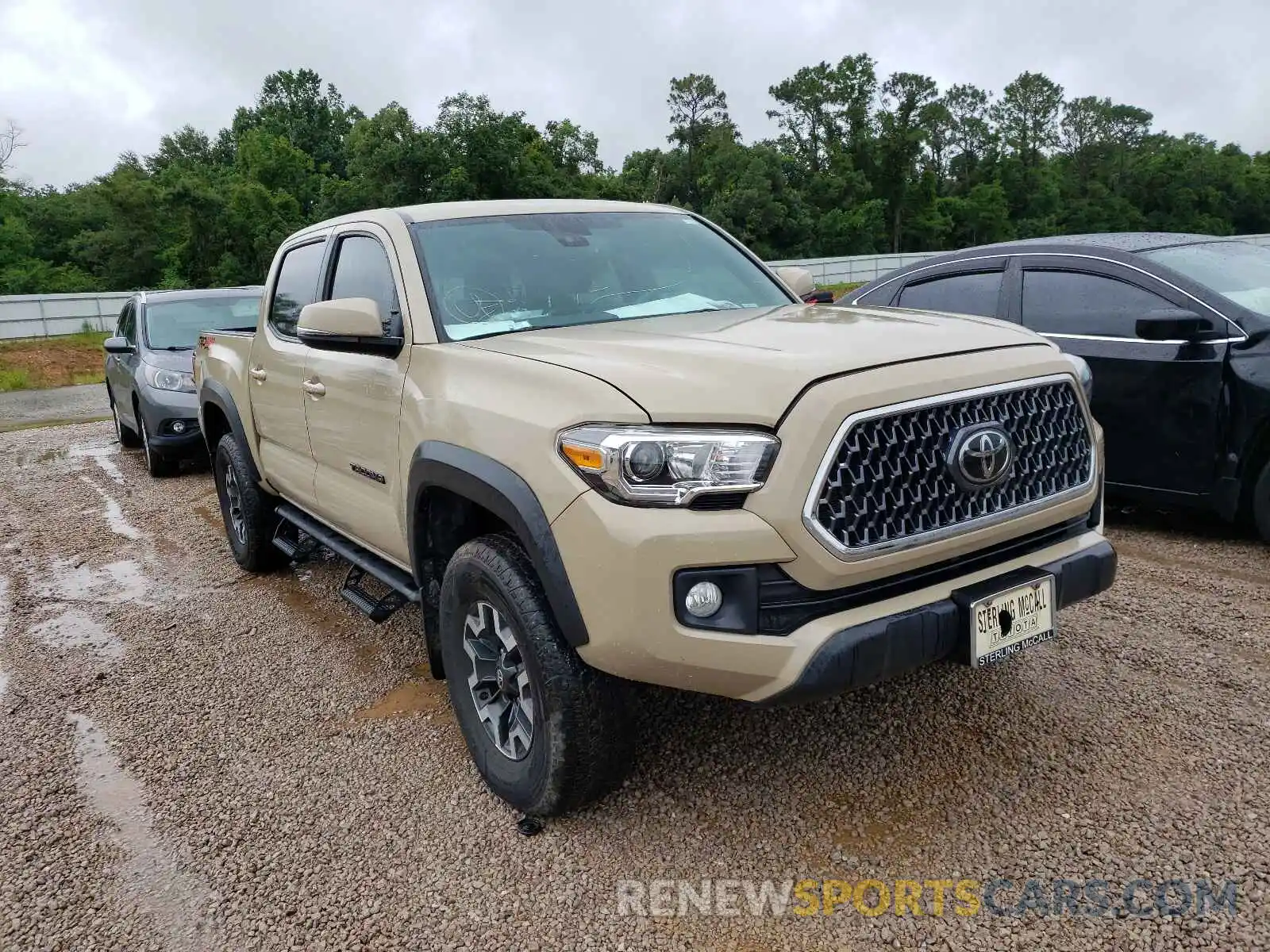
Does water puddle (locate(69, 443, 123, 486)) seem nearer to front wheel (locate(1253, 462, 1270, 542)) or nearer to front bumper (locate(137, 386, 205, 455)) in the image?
front bumper (locate(137, 386, 205, 455))

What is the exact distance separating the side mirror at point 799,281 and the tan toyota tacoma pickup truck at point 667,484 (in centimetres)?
45

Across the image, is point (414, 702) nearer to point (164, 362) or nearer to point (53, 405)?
point (164, 362)

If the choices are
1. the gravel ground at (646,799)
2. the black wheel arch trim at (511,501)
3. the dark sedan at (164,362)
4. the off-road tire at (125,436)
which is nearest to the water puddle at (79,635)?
the gravel ground at (646,799)

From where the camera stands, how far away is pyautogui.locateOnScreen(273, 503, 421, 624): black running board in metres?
3.66

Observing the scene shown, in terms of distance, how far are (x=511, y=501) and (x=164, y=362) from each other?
8011mm

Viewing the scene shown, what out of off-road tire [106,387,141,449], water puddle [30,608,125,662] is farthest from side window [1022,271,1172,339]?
off-road tire [106,387,141,449]

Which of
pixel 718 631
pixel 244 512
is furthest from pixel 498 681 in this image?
pixel 244 512

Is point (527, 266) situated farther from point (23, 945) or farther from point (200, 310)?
point (200, 310)

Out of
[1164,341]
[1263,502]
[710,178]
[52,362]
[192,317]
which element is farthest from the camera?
[710,178]

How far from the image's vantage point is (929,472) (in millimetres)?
2500

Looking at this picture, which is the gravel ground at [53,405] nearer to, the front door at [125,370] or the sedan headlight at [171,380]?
the front door at [125,370]

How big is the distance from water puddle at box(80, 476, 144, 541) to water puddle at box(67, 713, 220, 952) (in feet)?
12.3

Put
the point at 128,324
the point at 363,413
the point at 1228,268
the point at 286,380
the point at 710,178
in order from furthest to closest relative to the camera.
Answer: the point at 710,178 → the point at 128,324 → the point at 1228,268 → the point at 286,380 → the point at 363,413

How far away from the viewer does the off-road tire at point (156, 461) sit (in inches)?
358
